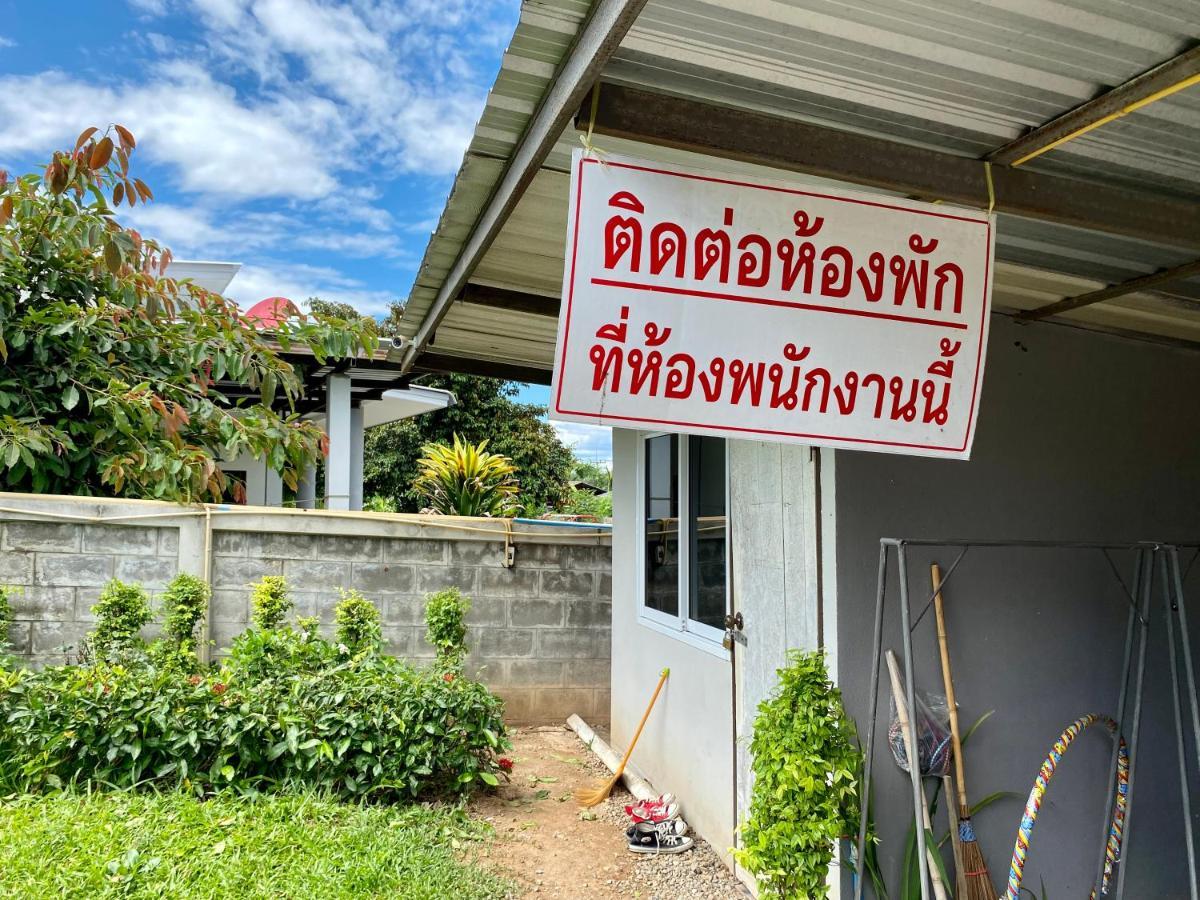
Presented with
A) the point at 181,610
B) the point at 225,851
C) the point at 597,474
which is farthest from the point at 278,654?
the point at 597,474

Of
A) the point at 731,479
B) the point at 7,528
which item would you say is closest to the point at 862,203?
the point at 731,479

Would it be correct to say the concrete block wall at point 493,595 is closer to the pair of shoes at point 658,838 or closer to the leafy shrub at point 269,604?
the leafy shrub at point 269,604

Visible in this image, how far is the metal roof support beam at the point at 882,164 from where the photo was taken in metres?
1.95

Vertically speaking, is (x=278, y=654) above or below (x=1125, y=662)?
below

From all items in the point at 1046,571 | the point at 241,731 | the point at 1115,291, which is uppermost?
the point at 1115,291

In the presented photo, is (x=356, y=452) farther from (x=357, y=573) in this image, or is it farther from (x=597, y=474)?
(x=597, y=474)

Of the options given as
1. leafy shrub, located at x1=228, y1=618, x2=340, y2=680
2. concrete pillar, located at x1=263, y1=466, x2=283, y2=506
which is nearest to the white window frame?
leafy shrub, located at x1=228, y1=618, x2=340, y2=680

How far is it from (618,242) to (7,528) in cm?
505

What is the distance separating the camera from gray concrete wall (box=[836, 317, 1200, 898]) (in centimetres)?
314

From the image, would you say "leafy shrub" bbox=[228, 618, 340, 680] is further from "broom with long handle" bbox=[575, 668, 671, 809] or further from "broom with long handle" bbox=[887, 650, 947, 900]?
"broom with long handle" bbox=[887, 650, 947, 900]

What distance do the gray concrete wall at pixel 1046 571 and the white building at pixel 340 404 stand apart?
555 cm

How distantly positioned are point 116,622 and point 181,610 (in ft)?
1.21

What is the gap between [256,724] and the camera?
422cm

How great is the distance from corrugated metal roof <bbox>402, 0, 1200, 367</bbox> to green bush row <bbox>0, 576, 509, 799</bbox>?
279 cm
